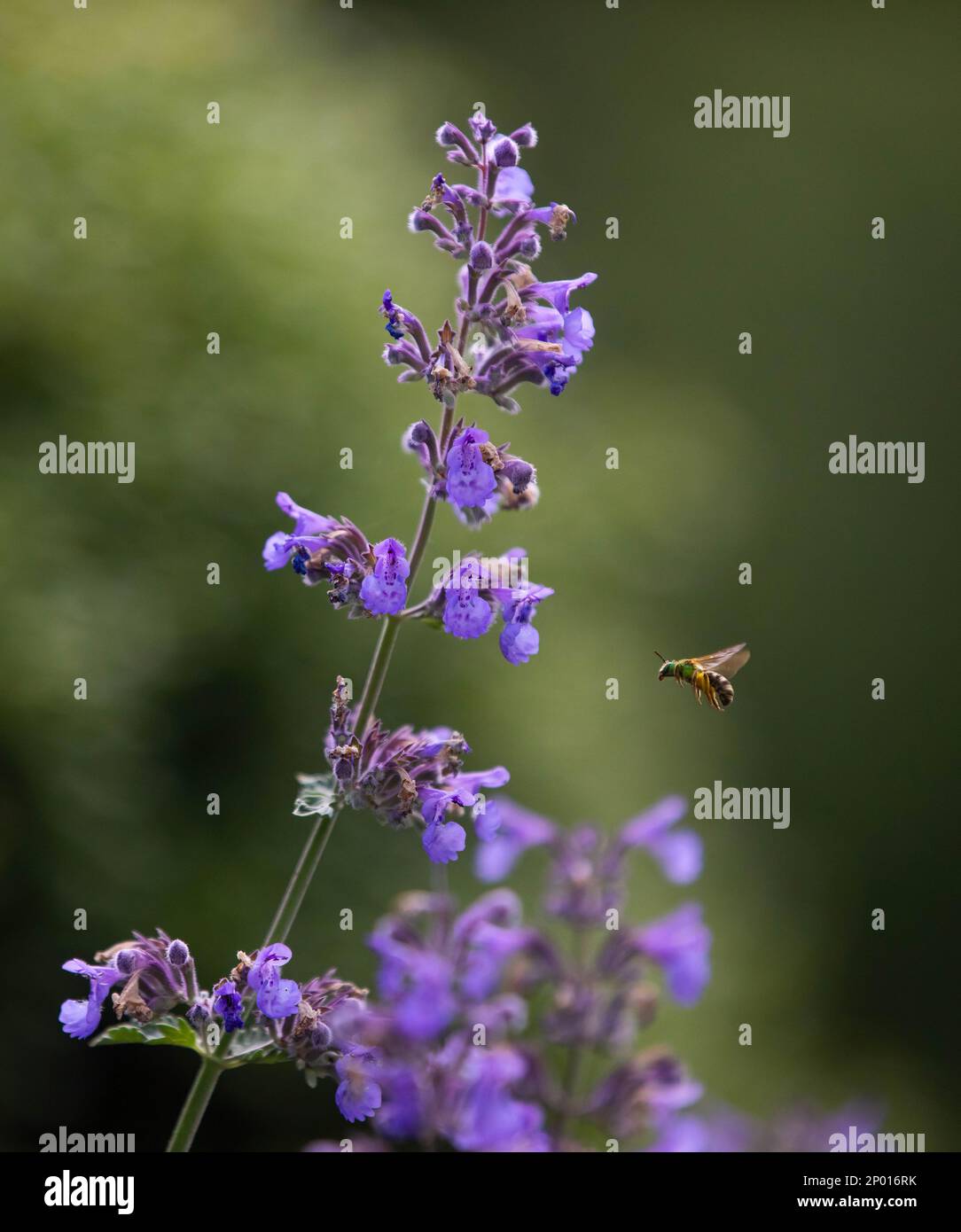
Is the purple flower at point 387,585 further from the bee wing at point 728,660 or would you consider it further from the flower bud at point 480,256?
the bee wing at point 728,660

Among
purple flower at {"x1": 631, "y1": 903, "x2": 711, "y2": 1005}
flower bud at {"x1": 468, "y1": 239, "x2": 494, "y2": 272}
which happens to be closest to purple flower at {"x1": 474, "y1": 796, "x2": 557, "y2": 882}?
purple flower at {"x1": 631, "y1": 903, "x2": 711, "y2": 1005}

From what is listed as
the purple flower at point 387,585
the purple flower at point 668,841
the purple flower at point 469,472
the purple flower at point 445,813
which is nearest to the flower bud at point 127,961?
the purple flower at point 445,813

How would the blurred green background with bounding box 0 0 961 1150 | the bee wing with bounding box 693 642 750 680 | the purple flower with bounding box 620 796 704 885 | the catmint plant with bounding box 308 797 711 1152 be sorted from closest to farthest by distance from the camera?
the catmint plant with bounding box 308 797 711 1152 → the purple flower with bounding box 620 796 704 885 → the bee wing with bounding box 693 642 750 680 → the blurred green background with bounding box 0 0 961 1150

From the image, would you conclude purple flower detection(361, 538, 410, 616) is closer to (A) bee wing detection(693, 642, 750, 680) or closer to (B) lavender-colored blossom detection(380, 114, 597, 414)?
(B) lavender-colored blossom detection(380, 114, 597, 414)

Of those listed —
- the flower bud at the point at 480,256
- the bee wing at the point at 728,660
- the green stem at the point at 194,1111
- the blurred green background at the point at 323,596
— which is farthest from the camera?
the blurred green background at the point at 323,596

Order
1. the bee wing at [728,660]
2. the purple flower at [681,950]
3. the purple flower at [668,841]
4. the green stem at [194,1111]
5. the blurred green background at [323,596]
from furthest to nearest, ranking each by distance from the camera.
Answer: the blurred green background at [323,596]
the bee wing at [728,660]
the purple flower at [668,841]
the purple flower at [681,950]
the green stem at [194,1111]
